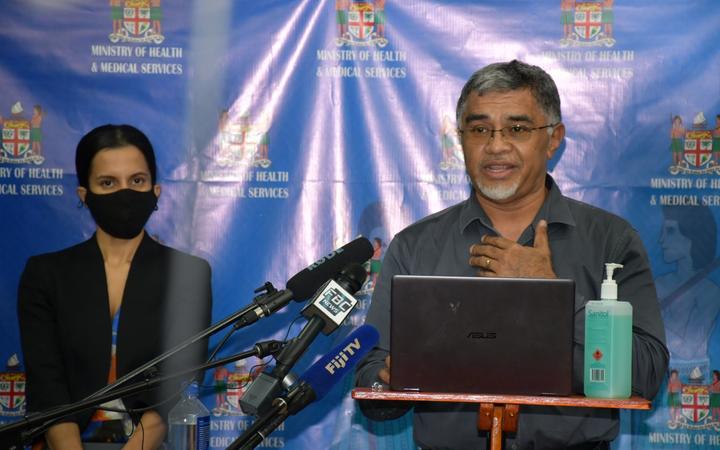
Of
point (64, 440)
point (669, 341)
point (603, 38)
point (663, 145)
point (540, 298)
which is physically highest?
point (603, 38)

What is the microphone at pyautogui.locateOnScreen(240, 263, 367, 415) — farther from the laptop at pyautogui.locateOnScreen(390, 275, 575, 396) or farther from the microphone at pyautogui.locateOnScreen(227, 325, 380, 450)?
the laptop at pyautogui.locateOnScreen(390, 275, 575, 396)

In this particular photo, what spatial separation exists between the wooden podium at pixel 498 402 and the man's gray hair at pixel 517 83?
1337 millimetres

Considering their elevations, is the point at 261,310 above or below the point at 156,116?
below

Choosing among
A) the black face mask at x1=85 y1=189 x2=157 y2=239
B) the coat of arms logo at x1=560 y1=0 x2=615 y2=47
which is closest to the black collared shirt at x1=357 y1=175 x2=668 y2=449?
the coat of arms logo at x1=560 y1=0 x2=615 y2=47

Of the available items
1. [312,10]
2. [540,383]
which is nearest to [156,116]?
[312,10]

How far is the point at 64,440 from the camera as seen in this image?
11.6ft

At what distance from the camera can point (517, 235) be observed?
10.2ft

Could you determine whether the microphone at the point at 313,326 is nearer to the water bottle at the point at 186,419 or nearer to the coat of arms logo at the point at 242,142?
the water bottle at the point at 186,419

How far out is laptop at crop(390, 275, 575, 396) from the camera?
2.03 m

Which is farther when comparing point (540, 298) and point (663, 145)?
point (663, 145)

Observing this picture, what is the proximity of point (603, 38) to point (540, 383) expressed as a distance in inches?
79.4

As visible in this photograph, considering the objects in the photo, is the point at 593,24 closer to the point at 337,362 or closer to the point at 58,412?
the point at 337,362

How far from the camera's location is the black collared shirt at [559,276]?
2.62 meters

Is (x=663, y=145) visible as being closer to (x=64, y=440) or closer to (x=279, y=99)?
(x=279, y=99)
